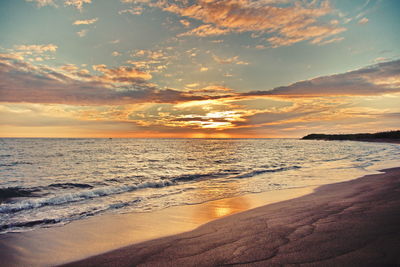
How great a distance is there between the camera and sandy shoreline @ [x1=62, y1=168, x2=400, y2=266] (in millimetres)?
4008

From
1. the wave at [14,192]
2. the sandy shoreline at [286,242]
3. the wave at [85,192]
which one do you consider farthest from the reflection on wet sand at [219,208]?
the wave at [14,192]

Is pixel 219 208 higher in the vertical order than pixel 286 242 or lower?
lower

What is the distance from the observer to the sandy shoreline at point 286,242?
401 cm

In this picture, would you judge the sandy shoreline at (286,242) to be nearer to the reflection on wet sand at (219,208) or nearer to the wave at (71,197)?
A: the reflection on wet sand at (219,208)

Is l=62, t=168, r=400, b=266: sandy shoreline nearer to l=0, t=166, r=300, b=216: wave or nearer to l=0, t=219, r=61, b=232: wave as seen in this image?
l=0, t=219, r=61, b=232: wave

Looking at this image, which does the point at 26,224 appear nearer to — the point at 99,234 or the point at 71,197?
the point at 99,234

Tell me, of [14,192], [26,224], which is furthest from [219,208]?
[14,192]

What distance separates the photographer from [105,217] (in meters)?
8.45

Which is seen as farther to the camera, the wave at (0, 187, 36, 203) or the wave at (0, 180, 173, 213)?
the wave at (0, 187, 36, 203)

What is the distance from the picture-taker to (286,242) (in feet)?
15.7

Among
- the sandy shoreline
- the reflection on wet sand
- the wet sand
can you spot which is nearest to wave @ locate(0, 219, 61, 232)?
the wet sand

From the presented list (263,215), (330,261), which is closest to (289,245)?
(330,261)

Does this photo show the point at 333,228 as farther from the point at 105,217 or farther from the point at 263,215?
the point at 105,217

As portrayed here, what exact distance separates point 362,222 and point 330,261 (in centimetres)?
253
